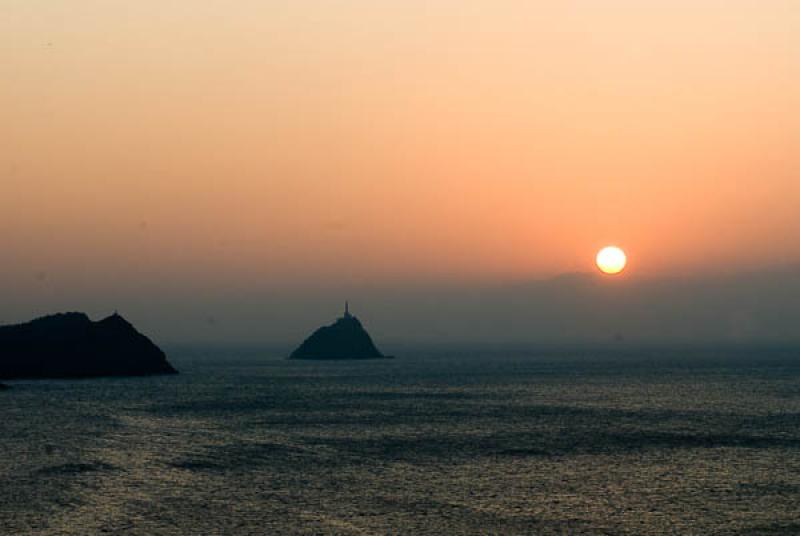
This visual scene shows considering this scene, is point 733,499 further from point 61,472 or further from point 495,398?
point 495,398

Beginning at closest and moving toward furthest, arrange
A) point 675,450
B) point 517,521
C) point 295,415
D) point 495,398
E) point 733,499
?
point 517,521 < point 733,499 < point 675,450 < point 295,415 < point 495,398

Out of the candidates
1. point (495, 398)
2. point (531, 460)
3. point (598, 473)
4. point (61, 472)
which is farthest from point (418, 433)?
point (495, 398)

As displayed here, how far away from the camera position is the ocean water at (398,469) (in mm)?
58062

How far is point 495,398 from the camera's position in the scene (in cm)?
16725

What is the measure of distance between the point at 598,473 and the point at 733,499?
13.3 meters

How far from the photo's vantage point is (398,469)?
257 ft

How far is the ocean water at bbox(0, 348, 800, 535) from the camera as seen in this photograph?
58062mm

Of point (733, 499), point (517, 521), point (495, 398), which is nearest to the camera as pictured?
point (517, 521)

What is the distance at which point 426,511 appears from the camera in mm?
60719

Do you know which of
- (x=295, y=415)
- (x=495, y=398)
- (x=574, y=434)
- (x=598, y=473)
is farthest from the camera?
(x=495, y=398)

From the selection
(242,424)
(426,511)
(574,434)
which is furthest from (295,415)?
(426,511)

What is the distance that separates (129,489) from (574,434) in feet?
174

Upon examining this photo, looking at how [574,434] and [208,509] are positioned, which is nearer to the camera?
[208,509]

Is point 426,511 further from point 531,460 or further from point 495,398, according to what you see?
point 495,398
